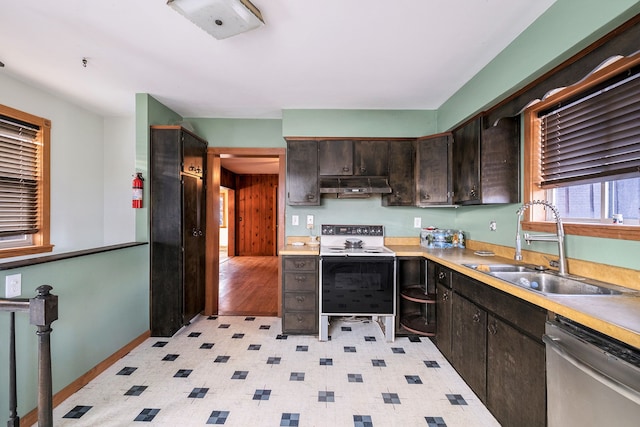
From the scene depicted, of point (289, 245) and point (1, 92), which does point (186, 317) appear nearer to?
point (289, 245)

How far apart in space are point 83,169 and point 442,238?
4.19 meters

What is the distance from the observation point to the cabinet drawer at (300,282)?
299 centimetres

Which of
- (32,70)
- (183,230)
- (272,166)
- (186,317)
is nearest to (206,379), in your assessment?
(186,317)

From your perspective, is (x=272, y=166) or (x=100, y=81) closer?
(x=100, y=81)

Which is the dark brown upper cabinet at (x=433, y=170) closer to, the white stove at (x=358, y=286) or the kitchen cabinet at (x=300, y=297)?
the white stove at (x=358, y=286)

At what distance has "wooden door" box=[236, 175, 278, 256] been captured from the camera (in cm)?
847

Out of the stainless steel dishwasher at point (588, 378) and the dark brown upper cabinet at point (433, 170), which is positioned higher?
the dark brown upper cabinet at point (433, 170)

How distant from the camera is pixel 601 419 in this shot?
1.05m

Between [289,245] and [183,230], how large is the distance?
3.78 feet

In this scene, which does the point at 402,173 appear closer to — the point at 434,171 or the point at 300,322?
the point at 434,171

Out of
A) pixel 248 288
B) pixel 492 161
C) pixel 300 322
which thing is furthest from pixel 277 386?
pixel 248 288

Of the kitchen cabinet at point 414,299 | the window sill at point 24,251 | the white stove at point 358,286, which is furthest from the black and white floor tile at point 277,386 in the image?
the window sill at point 24,251

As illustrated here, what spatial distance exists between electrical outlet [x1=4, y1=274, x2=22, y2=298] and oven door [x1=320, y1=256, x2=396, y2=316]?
212cm

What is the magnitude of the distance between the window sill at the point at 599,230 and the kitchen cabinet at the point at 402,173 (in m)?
1.37
